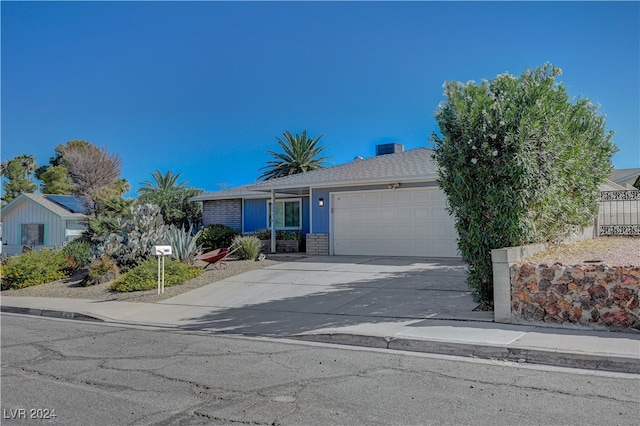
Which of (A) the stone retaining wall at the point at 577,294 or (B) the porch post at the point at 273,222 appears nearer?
(A) the stone retaining wall at the point at 577,294

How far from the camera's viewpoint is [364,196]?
18578 millimetres

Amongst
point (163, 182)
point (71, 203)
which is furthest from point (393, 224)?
point (163, 182)

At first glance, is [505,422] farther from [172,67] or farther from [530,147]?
[172,67]

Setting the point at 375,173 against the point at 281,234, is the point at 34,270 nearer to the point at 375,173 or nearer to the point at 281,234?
the point at 281,234

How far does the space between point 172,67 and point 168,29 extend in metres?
6.00

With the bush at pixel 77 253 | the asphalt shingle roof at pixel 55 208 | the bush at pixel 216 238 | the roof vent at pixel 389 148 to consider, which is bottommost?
the bush at pixel 77 253

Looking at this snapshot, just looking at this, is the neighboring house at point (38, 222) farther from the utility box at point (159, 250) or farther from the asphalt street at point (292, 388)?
the asphalt street at point (292, 388)

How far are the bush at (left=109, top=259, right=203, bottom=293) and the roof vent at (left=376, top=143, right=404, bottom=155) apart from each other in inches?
548

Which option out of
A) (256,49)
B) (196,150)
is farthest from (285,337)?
(196,150)

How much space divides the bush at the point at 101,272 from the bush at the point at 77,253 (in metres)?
2.61

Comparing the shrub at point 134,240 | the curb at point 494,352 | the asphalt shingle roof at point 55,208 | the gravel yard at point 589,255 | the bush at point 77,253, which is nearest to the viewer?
the curb at point 494,352

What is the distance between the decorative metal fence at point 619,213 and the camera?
14398 mm

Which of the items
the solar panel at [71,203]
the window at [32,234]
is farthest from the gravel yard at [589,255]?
the window at [32,234]

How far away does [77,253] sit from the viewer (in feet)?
60.3
